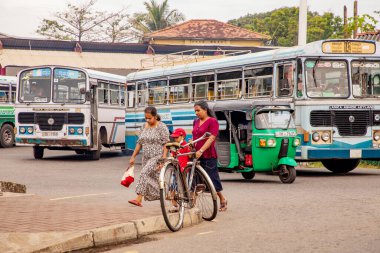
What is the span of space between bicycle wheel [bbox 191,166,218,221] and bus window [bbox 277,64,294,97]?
856 cm

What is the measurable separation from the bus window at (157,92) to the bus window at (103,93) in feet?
6.47

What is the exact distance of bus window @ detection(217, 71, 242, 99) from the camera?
2056 cm

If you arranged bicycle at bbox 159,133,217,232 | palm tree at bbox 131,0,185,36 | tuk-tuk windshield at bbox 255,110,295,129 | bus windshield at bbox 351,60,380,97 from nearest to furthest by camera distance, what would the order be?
bicycle at bbox 159,133,217,232, tuk-tuk windshield at bbox 255,110,295,129, bus windshield at bbox 351,60,380,97, palm tree at bbox 131,0,185,36

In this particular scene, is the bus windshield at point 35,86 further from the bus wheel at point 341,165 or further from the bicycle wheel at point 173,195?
the bicycle wheel at point 173,195

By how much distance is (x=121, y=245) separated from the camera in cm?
866

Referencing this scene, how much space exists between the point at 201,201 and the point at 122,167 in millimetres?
12337

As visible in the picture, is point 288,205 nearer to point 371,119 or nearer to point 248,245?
point 248,245

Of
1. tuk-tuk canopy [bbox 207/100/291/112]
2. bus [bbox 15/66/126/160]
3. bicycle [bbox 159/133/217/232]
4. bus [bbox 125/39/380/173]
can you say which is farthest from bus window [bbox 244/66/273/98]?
bicycle [bbox 159/133/217/232]

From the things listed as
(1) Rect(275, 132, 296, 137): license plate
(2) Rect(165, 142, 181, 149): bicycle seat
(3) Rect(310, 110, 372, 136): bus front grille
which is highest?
(3) Rect(310, 110, 372, 136): bus front grille

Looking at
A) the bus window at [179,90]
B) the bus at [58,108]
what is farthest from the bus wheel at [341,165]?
the bus at [58,108]

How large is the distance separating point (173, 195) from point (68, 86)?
1570 cm

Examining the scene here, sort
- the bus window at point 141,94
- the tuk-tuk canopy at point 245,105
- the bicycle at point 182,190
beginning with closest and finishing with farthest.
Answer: the bicycle at point 182,190 < the tuk-tuk canopy at point 245,105 < the bus window at point 141,94

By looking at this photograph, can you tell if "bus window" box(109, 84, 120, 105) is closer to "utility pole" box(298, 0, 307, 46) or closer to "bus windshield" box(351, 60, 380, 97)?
"utility pole" box(298, 0, 307, 46)

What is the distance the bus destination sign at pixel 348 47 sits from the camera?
61.8 feet
